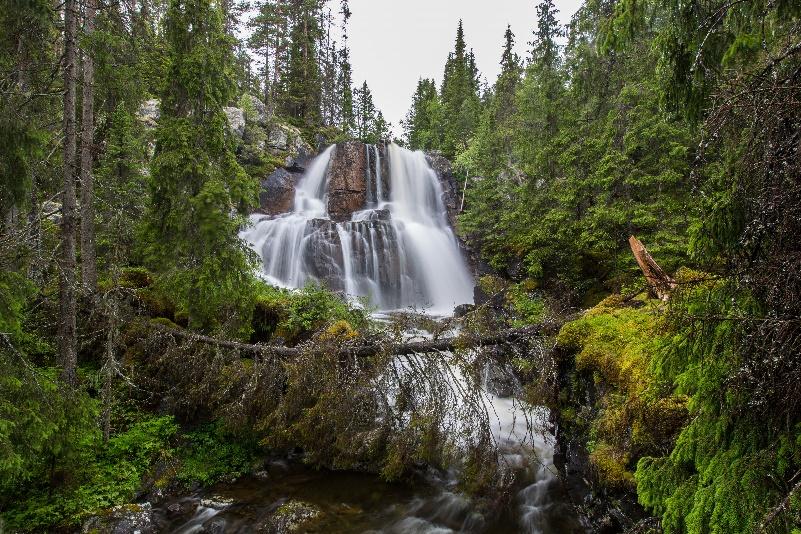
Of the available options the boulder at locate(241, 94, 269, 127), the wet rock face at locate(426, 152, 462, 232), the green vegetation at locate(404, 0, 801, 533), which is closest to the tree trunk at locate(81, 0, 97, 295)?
the green vegetation at locate(404, 0, 801, 533)

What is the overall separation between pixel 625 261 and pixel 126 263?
51.1 ft

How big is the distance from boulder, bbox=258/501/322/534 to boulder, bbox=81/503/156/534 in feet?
5.76

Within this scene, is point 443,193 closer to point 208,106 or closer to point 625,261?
point 625,261

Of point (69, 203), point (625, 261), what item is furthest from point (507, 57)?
point (69, 203)

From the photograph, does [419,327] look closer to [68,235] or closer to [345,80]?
[68,235]

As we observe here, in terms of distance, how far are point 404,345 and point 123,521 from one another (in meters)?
4.99

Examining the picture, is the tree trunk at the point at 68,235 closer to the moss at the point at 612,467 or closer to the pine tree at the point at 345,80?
the moss at the point at 612,467

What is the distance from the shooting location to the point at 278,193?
1030 inches

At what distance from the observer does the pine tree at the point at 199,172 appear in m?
Result: 8.83

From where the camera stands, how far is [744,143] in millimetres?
2920

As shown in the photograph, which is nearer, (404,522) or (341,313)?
(404,522)

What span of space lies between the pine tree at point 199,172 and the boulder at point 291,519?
4.41 metres

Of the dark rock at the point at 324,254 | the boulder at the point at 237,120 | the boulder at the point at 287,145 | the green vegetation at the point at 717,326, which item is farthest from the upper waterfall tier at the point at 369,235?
the green vegetation at the point at 717,326

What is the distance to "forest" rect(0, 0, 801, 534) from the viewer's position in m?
2.68
